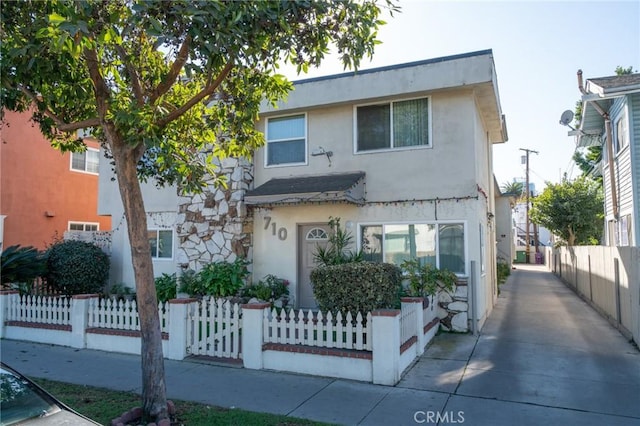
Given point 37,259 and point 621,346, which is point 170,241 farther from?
point 621,346

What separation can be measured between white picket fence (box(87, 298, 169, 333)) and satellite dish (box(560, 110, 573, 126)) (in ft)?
45.6

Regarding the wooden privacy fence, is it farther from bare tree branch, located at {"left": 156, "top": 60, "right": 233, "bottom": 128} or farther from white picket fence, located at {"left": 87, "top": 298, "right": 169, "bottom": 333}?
white picket fence, located at {"left": 87, "top": 298, "right": 169, "bottom": 333}

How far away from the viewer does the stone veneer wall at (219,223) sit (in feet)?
38.0

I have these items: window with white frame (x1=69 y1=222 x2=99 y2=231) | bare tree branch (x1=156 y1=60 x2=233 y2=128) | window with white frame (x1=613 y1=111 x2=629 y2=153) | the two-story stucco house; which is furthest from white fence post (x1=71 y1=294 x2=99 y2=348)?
window with white frame (x1=613 y1=111 x2=629 y2=153)

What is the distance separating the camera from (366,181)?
10742mm

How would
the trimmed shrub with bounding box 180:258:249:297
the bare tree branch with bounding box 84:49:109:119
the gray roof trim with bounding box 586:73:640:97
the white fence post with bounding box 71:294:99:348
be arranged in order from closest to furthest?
the bare tree branch with bounding box 84:49:109:119
the white fence post with bounding box 71:294:99:348
the trimmed shrub with bounding box 180:258:249:297
the gray roof trim with bounding box 586:73:640:97

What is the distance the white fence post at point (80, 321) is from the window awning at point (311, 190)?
400 centimetres

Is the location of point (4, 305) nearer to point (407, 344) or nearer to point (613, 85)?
point (407, 344)

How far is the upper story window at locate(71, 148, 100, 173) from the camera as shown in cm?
1894

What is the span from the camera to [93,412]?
5332 mm

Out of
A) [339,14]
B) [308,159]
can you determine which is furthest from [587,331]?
[339,14]

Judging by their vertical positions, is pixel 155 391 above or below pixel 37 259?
below

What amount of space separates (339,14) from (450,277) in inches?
233

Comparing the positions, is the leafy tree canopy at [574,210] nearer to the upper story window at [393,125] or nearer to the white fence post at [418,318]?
the upper story window at [393,125]
